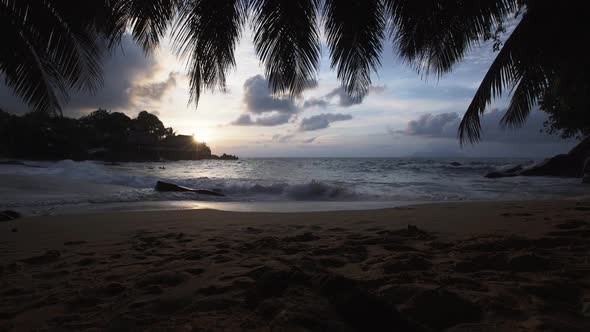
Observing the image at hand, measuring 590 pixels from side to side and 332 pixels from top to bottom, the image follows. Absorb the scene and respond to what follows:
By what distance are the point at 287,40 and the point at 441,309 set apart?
11.0ft

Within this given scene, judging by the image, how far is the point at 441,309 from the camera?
62.0 inches

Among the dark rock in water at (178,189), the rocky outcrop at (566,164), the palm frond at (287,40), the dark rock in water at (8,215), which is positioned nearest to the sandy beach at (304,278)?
the dark rock in water at (8,215)

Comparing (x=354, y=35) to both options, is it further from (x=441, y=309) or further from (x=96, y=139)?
(x=96, y=139)

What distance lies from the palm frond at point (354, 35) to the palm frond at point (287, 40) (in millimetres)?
236

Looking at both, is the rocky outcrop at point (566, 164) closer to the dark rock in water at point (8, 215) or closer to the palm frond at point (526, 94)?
the palm frond at point (526, 94)

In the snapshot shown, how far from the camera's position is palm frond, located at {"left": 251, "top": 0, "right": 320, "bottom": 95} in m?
3.77

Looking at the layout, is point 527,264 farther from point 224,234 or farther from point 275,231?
point 224,234

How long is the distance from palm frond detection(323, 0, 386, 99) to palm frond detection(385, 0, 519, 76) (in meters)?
0.33

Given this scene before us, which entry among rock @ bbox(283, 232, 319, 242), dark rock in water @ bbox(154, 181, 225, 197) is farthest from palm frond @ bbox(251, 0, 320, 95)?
dark rock in water @ bbox(154, 181, 225, 197)

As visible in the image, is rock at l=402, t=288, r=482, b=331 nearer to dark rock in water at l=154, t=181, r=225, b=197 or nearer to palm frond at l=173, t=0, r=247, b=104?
palm frond at l=173, t=0, r=247, b=104

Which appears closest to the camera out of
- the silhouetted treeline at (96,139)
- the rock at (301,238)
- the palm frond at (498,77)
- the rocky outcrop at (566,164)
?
the rock at (301,238)

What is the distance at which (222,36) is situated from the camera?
3.90 metres

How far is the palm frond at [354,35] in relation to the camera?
3926 millimetres

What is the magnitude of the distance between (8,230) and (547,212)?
740 cm
